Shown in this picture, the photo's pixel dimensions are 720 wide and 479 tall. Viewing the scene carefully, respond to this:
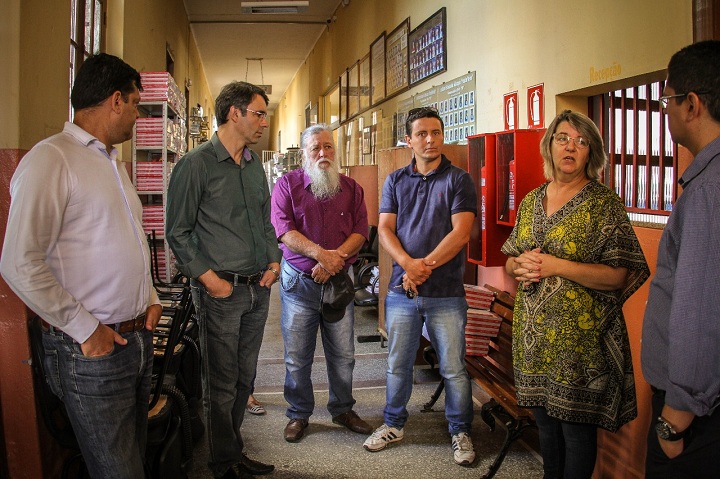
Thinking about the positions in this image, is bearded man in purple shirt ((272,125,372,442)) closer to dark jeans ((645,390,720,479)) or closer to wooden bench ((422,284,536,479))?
wooden bench ((422,284,536,479))

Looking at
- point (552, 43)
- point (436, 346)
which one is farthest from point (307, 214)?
point (552, 43)

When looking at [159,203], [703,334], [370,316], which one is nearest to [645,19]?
[703,334]

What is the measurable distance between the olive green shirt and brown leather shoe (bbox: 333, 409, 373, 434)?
1123 mm

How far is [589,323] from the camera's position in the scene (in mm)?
2102

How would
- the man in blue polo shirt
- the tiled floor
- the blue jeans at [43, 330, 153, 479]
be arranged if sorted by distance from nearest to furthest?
the blue jeans at [43, 330, 153, 479]
the tiled floor
the man in blue polo shirt

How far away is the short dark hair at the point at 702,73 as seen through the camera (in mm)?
1423

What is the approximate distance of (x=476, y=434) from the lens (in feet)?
11.1

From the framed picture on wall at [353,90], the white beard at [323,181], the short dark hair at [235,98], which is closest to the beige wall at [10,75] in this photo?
the short dark hair at [235,98]

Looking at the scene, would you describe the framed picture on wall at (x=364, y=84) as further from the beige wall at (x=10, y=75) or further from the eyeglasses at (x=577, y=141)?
the eyeglasses at (x=577, y=141)

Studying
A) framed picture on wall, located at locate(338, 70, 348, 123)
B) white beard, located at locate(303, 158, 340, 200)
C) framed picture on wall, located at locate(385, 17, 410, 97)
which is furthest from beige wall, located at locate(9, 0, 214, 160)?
framed picture on wall, located at locate(338, 70, 348, 123)

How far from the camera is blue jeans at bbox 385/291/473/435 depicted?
3.08 meters

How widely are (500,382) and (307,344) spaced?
1032 millimetres

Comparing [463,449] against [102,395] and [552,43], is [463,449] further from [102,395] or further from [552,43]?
[552,43]

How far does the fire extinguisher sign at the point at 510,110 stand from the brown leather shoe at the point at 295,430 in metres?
2.31
